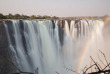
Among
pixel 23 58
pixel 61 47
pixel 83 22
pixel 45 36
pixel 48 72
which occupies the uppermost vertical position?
pixel 83 22

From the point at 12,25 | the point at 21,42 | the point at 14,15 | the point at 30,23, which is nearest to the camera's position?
the point at 12,25

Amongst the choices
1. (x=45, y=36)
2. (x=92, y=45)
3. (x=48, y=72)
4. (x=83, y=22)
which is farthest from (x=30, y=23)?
(x=92, y=45)

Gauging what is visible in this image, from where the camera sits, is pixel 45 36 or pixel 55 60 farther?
pixel 55 60

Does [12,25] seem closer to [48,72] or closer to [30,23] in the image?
[30,23]

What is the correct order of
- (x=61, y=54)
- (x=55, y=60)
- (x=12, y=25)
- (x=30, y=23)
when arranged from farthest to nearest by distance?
(x=61, y=54) < (x=55, y=60) < (x=30, y=23) < (x=12, y=25)

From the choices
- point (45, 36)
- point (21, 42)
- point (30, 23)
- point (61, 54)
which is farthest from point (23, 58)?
point (61, 54)

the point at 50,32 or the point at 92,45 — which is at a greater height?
the point at 50,32

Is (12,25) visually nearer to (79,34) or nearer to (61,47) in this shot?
(61,47)
